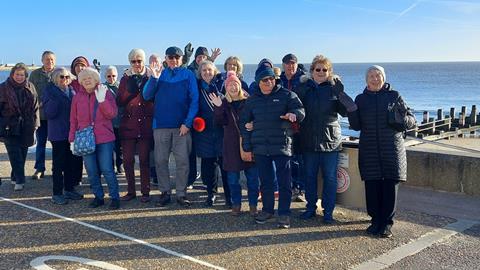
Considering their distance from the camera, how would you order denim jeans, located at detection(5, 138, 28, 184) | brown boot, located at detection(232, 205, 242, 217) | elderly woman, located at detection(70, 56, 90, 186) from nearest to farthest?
brown boot, located at detection(232, 205, 242, 217), elderly woman, located at detection(70, 56, 90, 186), denim jeans, located at detection(5, 138, 28, 184)

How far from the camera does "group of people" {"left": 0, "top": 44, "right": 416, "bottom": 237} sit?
223 inches

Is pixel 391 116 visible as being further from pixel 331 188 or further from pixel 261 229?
pixel 261 229

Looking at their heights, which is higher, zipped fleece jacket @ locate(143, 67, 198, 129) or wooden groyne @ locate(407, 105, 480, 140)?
zipped fleece jacket @ locate(143, 67, 198, 129)

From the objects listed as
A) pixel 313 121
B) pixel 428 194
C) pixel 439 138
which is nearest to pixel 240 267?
pixel 313 121

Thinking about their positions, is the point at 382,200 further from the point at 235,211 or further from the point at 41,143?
the point at 41,143

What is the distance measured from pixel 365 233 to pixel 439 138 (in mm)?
21561

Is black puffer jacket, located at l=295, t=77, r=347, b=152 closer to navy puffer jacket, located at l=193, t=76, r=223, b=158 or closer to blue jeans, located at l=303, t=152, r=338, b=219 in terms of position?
blue jeans, located at l=303, t=152, r=338, b=219

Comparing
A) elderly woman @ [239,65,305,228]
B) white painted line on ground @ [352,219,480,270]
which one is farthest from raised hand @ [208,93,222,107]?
white painted line on ground @ [352,219,480,270]

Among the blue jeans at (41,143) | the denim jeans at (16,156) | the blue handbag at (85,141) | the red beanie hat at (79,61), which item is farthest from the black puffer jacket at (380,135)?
the blue jeans at (41,143)

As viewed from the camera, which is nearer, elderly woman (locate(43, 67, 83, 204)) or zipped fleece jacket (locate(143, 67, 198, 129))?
zipped fleece jacket (locate(143, 67, 198, 129))

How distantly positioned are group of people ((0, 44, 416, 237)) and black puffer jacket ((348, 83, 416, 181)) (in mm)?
11

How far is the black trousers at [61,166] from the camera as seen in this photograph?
277 inches

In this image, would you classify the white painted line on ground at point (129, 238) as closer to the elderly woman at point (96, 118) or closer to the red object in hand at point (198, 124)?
the elderly woman at point (96, 118)

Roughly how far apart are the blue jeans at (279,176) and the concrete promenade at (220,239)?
293 mm
